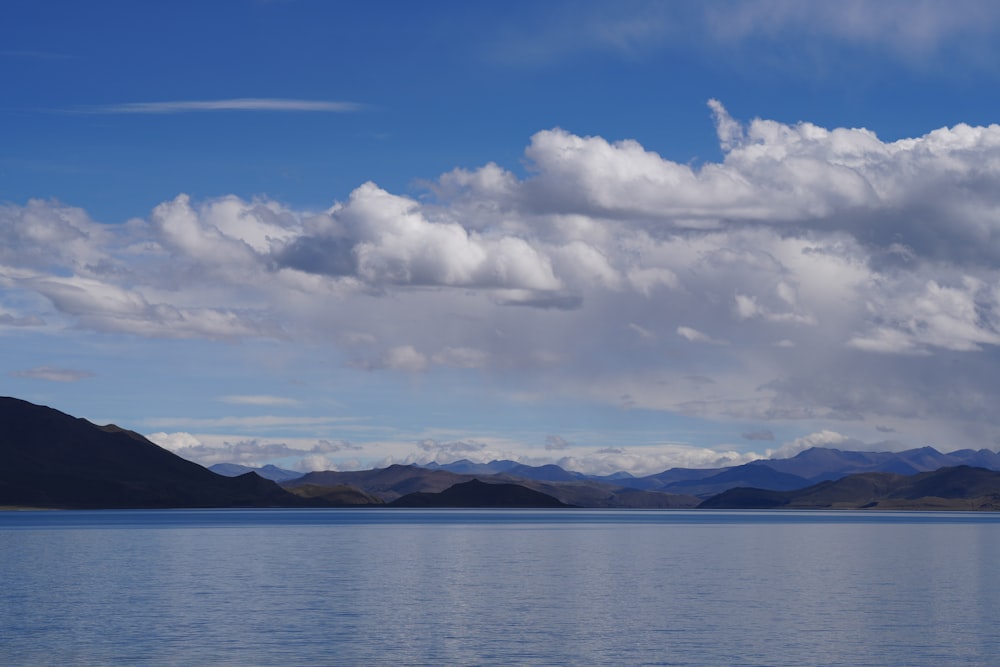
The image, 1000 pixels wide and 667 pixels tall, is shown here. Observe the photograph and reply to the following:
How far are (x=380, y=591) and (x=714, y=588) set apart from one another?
101 ft

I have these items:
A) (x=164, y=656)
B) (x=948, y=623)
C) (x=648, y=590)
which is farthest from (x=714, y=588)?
(x=164, y=656)

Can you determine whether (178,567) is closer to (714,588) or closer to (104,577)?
(104,577)

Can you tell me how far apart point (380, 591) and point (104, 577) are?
109 ft

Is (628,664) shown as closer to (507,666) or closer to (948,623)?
(507,666)

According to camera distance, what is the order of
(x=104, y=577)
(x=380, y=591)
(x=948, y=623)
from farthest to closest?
(x=104, y=577) → (x=380, y=591) → (x=948, y=623)

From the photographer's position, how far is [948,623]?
265 feet

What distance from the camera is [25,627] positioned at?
75.8 metres

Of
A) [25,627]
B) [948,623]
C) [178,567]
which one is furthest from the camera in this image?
[178,567]

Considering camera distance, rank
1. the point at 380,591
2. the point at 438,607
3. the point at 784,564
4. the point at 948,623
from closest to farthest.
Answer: the point at 948,623, the point at 438,607, the point at 380,591, the point at 784,564

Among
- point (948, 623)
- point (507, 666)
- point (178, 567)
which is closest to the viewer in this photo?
point (507, 666)

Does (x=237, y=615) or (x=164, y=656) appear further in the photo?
(x=237, y=615)

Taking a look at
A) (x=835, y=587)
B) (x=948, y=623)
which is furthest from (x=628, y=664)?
(x=835, y=587)

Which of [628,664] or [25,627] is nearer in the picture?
[628,664]

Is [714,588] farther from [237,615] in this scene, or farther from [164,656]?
[164,656]
